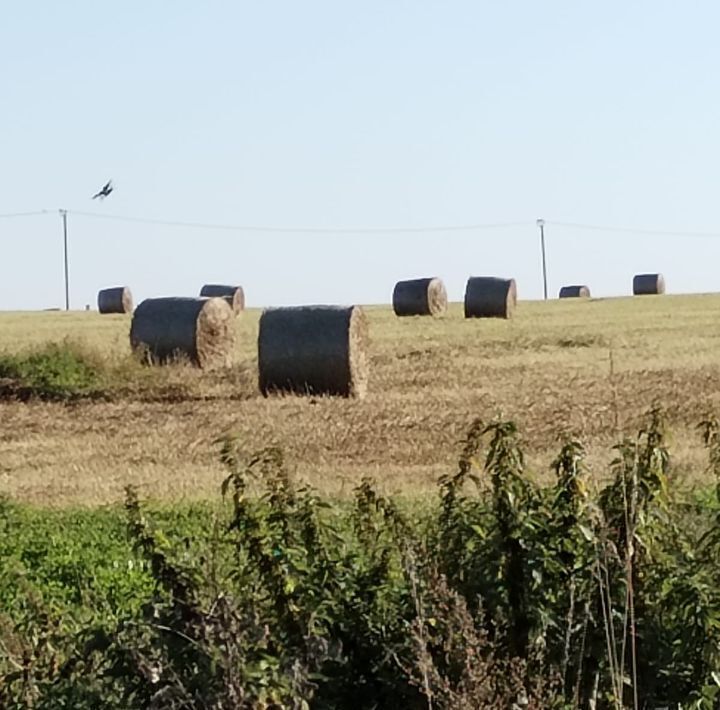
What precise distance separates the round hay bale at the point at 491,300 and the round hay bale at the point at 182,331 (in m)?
16.6

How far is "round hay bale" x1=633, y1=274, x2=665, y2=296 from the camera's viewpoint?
208 feet

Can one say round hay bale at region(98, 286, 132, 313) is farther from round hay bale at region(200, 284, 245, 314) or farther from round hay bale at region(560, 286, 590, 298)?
round hay bale at region(560, 286, 590, 298)

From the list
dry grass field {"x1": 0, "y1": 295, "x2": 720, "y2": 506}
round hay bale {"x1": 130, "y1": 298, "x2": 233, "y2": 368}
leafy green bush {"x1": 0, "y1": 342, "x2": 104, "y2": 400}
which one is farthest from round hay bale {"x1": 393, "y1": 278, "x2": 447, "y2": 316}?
leafy green bush {"x1": 0, "y1": 342, "x2": 104, "y2": 400}

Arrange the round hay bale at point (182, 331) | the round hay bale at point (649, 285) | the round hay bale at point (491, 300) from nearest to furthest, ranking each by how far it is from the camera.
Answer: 1. the round hay bale at point (182, 331)
2. the round hay bale at point (491, 300)
3. the round hay bale at point (649, 285)

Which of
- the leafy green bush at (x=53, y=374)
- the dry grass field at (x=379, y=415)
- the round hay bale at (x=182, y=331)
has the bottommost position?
the dry grass field at (x=379, y=415)

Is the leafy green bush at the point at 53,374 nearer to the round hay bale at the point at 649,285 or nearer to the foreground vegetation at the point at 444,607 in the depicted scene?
the foreground vegetation at the point at 444,607

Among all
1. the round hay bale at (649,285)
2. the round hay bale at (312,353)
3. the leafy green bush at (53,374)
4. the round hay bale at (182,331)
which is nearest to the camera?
the round hay bale at (312,353)

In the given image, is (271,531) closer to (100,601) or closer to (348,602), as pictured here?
(348,602)

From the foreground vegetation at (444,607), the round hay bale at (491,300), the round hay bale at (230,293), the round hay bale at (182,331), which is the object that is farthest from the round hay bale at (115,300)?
the foreground vegetation at (444,607)

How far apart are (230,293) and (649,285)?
75.6ft

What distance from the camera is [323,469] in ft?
40.1

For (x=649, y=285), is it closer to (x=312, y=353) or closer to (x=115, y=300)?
(x=115, y=300)

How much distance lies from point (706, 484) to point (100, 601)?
418 cm

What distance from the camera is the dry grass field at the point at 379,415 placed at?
39.2ft
